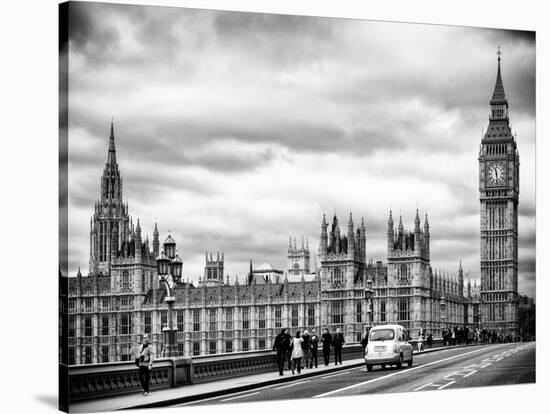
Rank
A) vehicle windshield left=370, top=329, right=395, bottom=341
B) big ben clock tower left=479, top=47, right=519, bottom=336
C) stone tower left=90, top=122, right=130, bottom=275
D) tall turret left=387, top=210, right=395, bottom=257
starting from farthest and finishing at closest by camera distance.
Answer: tall turret left=387, top=210, right=395, bottom=257 < vehicle windshield left=370, top=329, right=395, bottom=341 < big ben clock tower left=479, top=47, right=519, bottom=336 < stone tower left=90, top=122, right=130, bottom=275

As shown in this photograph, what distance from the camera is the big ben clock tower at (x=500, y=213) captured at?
27.0 metres

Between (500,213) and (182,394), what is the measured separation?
46.6 ft

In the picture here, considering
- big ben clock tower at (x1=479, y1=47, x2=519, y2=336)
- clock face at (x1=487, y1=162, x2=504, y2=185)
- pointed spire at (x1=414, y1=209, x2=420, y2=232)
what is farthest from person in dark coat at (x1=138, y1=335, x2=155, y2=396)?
clock face at (x1=487, y1=162, x2=504, y2=185)

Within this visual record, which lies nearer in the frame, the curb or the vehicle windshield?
the curb

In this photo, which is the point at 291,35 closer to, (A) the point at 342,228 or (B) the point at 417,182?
(B) the point at 417,182

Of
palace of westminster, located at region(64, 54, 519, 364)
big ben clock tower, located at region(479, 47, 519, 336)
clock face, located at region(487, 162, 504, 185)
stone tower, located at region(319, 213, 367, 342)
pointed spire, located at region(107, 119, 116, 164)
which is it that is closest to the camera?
pointed spire, located at region(107, 119, 116, 164)

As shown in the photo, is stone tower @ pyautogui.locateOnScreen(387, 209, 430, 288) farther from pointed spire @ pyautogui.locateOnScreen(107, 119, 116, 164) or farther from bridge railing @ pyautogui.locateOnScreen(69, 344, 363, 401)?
pointed spire @ pyautogui.locateOnScreen(107, 119, 116, 164)

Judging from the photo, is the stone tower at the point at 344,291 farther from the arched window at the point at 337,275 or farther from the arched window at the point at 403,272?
the arched window at the point at 403,272

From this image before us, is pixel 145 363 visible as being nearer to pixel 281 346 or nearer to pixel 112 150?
pixel 112 150

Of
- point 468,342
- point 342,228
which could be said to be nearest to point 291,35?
point 342,228

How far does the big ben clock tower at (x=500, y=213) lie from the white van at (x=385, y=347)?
3.32m

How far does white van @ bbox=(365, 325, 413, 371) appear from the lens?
2914cm

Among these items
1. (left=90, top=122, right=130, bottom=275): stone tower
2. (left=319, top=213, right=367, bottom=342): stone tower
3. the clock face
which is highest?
the clock face

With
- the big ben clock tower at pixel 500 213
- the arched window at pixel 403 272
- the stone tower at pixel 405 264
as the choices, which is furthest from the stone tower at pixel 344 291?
the big ben clock tower at pixel 500 213
